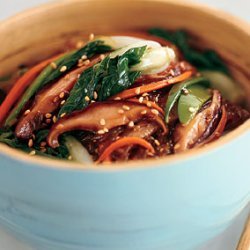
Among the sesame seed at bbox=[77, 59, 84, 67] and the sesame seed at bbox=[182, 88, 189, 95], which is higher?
the sesame seed at bbox=[182, 88, 189, 95]

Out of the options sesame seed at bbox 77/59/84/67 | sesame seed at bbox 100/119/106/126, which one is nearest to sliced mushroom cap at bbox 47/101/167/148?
sesame seed at bbox 100/119/106/126

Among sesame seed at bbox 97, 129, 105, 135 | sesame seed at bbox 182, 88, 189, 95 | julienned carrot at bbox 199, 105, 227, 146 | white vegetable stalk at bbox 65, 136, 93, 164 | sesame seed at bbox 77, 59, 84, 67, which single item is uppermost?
sesame seed at bbox 182, 88, 189, 95

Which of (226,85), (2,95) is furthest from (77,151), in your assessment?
(226,85)

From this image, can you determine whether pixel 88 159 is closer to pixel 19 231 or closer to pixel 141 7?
pixel 19 231

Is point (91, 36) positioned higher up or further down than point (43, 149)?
higher up

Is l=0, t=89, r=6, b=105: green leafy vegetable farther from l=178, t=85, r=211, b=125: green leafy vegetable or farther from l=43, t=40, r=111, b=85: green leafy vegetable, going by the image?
l=178, t=85, r=211, b=125: green leafy vegetable

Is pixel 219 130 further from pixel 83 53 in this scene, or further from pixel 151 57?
pixel 83 53
